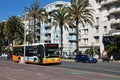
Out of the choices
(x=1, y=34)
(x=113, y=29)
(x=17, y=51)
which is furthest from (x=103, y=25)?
(x=1, y=34)

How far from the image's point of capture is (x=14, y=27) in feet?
345

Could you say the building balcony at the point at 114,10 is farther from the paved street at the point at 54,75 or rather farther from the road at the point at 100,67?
the paved street at the point at 54,75

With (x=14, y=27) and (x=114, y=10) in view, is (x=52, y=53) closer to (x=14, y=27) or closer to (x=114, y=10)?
(x=114, y=10)

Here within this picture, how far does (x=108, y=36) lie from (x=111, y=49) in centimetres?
1037

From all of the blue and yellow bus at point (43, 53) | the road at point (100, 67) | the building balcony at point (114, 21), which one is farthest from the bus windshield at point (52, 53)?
the building balcony at point (114, 21)

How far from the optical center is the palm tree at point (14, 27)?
4102 inches

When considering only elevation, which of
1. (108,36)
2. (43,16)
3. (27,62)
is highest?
(43,16)

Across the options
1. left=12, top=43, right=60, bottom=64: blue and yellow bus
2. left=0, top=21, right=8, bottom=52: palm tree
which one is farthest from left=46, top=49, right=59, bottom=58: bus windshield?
left=0, top=21, right=8, bottom=52: palm tree

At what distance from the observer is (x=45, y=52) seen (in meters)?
45.1

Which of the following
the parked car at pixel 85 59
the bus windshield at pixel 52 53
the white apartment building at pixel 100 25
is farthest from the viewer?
the white apartment building at pixel 100 25

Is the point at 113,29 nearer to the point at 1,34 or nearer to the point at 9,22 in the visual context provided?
the point at 9,22

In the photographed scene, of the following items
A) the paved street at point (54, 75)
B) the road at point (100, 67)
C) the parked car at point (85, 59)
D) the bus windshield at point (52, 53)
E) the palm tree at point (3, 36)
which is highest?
the palm tree at point (3, 36)

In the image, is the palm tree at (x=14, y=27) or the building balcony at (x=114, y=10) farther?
the palm tree at (x=14, y=27)

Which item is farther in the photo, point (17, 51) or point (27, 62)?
point (17, 51)
